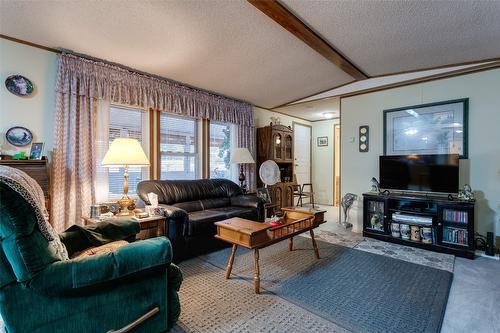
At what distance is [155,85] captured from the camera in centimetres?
346

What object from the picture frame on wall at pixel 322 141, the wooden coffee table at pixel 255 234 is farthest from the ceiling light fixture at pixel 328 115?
the wooden coffee table at pixel 255 234

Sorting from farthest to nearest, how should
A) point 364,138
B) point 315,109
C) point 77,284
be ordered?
1. point 315,109
2. point 364,138
3. point 77,284

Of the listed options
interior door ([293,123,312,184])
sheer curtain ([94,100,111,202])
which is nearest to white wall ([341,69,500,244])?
interior door ([293,123,312,184])

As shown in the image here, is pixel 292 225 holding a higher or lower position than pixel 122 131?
lower

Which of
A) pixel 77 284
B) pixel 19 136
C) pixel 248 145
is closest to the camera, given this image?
pixel 77 284

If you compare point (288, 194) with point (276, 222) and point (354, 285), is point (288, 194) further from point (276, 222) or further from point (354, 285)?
point (354, 285)

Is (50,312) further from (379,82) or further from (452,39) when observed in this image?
(379,82)

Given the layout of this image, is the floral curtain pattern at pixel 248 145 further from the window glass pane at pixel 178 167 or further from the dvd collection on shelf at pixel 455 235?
the dvd collection on shelf at pixel 455 235

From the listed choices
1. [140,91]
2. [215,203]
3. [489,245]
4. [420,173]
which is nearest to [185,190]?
[215,203]

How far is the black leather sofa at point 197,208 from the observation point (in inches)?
104

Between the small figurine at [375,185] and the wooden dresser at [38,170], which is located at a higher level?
the wooden dresser at [38,170]

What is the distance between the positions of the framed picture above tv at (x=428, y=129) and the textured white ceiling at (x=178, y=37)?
3.79 feet

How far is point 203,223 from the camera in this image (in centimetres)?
278

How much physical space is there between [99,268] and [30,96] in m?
2.43
